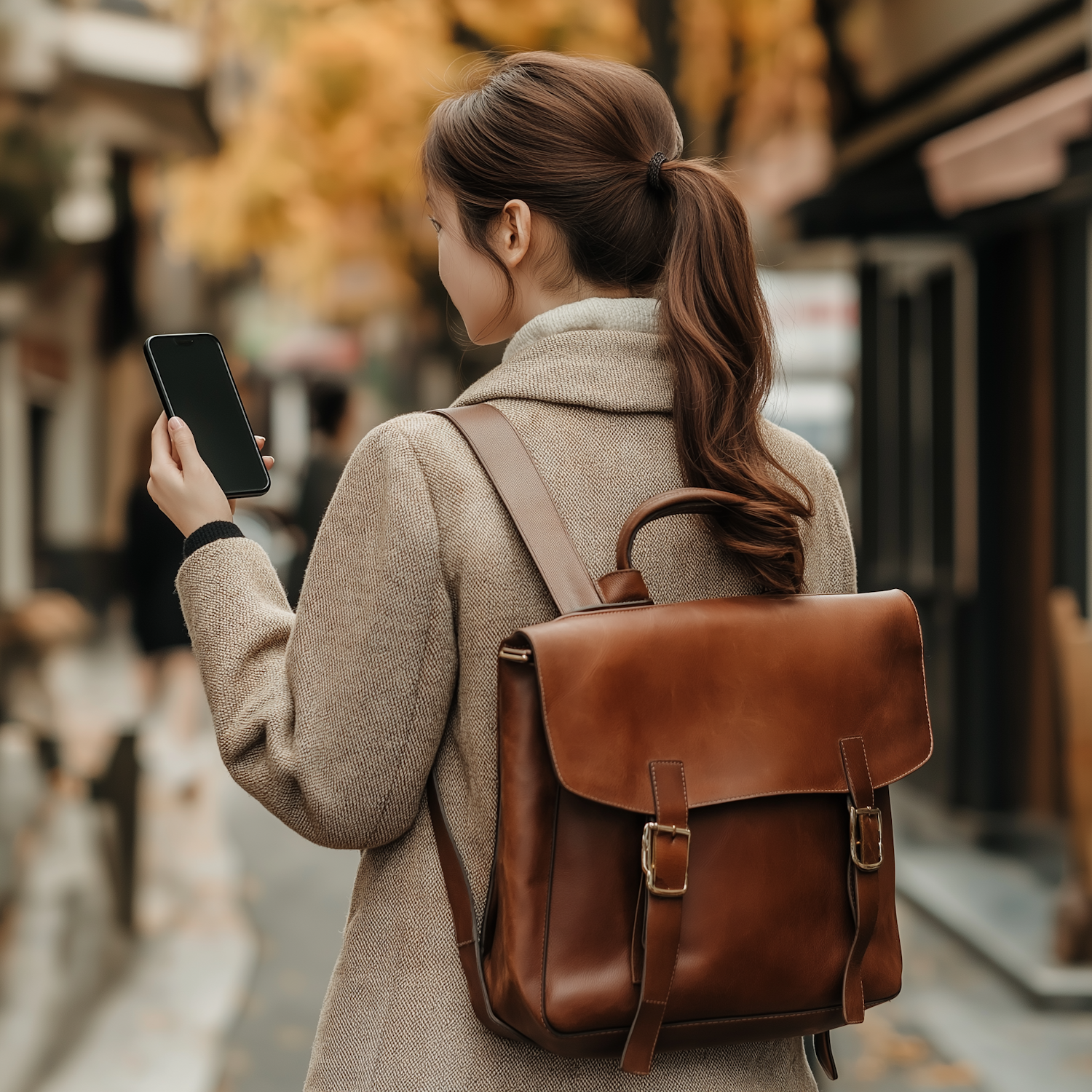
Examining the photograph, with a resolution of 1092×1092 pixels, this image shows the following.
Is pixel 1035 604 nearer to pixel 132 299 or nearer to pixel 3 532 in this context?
pixel 3 532

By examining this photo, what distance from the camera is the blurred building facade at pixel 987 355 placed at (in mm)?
5980

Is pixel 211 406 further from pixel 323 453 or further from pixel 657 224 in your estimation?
pixel 323 453

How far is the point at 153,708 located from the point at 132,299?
5.33 metres

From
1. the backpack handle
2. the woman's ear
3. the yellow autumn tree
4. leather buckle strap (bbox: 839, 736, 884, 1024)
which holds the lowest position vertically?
leather buckle strap (bbox: 839, 736, 884, 1024)

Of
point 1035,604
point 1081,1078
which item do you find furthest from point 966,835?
point 1081,1078

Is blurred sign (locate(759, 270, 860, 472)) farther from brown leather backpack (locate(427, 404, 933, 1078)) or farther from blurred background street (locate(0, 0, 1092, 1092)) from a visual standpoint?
brown leather backpack (locate(427, 404, 933, 1078))

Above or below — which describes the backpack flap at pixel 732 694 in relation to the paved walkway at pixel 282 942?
above

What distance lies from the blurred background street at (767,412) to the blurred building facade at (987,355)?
0.02 metres

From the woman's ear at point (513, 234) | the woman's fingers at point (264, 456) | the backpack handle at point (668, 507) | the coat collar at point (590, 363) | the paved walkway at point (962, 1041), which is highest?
the woman's ear at point (513, 234)

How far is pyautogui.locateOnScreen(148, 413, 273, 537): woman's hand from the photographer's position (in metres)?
1.46

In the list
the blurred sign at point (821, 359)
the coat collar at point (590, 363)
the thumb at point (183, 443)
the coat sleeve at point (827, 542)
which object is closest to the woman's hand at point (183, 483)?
the thumb at point (183, 443)

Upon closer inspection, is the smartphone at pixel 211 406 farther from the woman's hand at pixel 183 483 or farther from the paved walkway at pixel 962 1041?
the paved walkway at pixel 962 1041

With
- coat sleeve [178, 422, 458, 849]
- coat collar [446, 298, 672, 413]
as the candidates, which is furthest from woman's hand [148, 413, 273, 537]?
coat collar [446, 298, 672, 413]

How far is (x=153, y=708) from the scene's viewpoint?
7512mm
